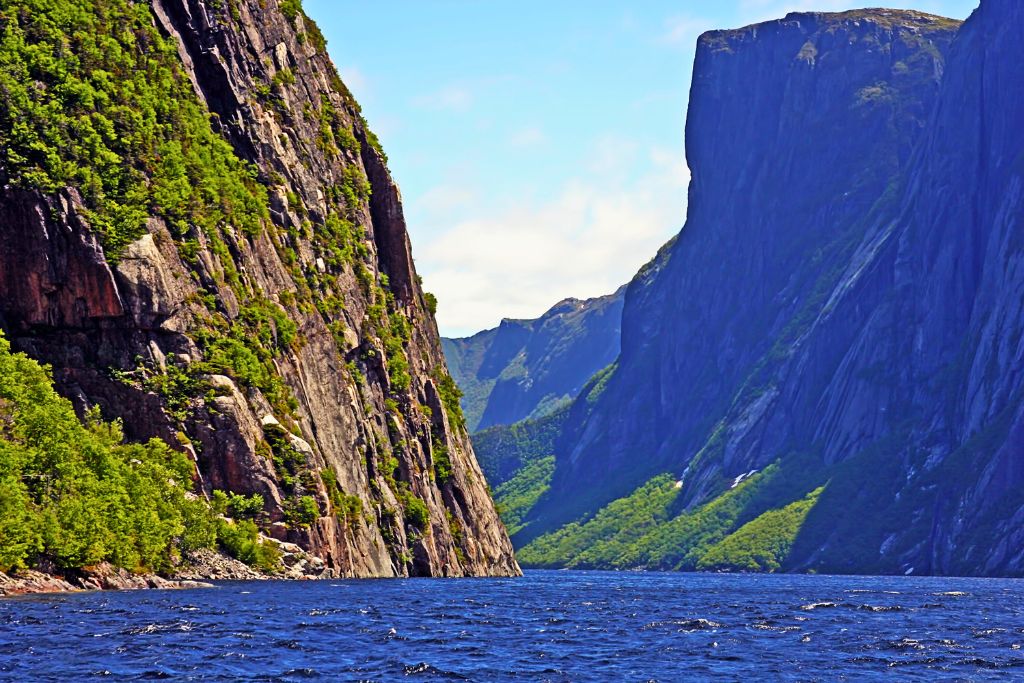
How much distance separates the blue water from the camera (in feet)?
179

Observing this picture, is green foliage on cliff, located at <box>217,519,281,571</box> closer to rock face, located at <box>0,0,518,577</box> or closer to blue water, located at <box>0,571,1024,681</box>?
rock face, located at <box>0,0,518,577</box>

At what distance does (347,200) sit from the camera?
547 ft

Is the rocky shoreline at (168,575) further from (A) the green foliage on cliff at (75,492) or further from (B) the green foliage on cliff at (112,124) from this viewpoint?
(B) the green foliage on cliff at (112,124)

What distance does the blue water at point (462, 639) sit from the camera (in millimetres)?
54500

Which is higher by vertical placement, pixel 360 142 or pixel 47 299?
pixel 360 142

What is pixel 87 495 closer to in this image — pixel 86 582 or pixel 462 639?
pixel 86 582

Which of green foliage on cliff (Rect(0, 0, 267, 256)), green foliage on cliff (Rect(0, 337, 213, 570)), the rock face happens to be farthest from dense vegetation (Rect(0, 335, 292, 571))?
green foliage on cliff (Rect(0, 0, 267, 256))

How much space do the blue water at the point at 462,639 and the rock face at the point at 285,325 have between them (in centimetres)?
2102

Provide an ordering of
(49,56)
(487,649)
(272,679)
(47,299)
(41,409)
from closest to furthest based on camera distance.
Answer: (272,679)
(487,649)
(41,409)
(47,299)
(49,56)

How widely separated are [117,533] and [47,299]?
25.8 metres

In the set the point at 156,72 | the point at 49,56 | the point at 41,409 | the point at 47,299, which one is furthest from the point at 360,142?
the point at 41,409

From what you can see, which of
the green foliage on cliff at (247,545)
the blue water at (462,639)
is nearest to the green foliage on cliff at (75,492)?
the green foliage on cliff at (247,545)

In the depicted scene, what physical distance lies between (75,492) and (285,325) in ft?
147

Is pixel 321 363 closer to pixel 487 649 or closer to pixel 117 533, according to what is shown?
pixel 117 533
